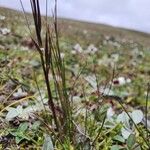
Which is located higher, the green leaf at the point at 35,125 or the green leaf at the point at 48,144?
the green leaf at the point at 48,144

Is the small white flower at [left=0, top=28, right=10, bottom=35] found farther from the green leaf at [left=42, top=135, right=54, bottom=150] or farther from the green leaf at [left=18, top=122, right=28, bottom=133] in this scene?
the green leaf at [left=42, top=135, right=54, bottom=150]

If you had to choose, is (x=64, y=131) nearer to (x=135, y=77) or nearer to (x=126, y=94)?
(x=126, y=94)

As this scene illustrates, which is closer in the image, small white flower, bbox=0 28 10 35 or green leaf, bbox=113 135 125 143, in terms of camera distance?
green leaf, bbox=113 135 125 143

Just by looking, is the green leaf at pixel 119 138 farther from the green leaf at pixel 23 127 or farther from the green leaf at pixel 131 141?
the green leaf at pixel 23 127

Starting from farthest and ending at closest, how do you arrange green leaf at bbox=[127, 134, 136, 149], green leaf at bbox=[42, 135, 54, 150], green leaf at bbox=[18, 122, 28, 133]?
green leaf at bbox=[18, 122, 28, 133] < green leaf at bbox=[127, 134, 136, 149] < green leaf at bbox=[42, 135, 54, 150]

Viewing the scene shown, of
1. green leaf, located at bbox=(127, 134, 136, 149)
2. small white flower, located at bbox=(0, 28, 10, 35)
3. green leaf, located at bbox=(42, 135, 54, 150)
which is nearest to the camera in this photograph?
green leaf, located at bbox=(42, 135, 54, 150)

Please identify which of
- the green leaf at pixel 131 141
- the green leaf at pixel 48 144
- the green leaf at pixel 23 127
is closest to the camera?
the green leaf at pixel 48 144

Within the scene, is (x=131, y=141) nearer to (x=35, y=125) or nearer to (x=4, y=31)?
(x=35, y=125)

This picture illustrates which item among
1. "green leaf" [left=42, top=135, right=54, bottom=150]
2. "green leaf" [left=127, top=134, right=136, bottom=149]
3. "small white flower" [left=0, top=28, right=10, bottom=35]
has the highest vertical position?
"green leaf" [left=42, top=135, right=54, bottom=150]

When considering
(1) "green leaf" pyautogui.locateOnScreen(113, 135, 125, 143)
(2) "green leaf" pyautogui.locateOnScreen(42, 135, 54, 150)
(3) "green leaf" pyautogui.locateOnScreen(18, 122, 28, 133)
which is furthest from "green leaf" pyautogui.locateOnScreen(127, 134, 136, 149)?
(3) "green leaf" pyautogui.locateOnScreen(18, 122, 28, 133)

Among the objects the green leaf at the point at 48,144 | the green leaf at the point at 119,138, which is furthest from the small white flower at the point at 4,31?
the green leaf at the point at 48,144

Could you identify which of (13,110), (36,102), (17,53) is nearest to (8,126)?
(13,110)
